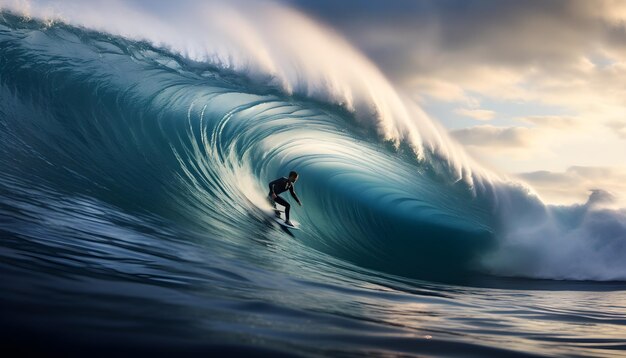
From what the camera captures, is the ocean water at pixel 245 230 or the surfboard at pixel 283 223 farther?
the surfboard at pixel 283 223

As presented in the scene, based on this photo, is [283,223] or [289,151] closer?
[283,223]

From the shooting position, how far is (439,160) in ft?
43.3

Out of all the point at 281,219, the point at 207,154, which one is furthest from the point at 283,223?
the point at 207,154

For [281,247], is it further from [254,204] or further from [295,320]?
[295,320]

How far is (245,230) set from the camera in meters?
6.98

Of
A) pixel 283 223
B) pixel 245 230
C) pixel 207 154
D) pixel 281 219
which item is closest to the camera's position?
pixel 245 230

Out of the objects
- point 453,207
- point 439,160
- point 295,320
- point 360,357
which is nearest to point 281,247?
point 295,320

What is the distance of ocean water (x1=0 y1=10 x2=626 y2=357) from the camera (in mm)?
2246

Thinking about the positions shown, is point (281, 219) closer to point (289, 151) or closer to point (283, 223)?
point (283, 223)

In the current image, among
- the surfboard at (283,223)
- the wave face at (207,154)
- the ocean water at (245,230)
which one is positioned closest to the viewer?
the ocean water at (245,230)

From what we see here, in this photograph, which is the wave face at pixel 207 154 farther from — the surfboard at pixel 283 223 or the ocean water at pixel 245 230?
the surfboard at pixel 283 223

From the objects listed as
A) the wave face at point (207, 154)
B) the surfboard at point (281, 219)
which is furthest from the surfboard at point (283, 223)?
the wave face at point (207, 154)

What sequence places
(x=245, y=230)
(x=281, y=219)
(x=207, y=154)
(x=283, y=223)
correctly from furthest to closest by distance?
(x=207, y=154) → (x=281, y=219) → (x=283, y=223) → (x=245, y=230)

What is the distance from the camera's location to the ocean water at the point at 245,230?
2246 millimetres
